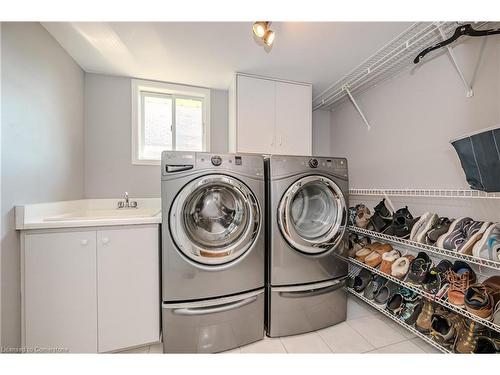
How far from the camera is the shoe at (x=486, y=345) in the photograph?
0.98m

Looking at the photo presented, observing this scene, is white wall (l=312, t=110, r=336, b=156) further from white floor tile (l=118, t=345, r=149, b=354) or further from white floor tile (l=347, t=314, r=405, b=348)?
white floor tile (l=118, t=345, r=149, b=354)

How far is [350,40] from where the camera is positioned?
1418 mm

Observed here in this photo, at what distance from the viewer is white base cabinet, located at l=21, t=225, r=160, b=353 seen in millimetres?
1050

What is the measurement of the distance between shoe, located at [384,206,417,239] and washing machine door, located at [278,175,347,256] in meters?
0.34

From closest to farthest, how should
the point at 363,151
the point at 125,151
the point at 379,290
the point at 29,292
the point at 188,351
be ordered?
the point at 29,292 → the point at 188,351 → the point at 379,290 → the point at 125,151 → the point at 363,151

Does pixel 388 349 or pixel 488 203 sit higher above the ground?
pixel 488 203

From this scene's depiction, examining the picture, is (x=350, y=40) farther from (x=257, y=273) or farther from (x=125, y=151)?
(x=125, y=151)

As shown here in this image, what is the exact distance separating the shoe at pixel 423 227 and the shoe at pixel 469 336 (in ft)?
1.54

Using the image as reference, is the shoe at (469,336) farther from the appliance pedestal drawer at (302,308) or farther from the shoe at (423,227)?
the appliance pedestal drawer at (302,308)

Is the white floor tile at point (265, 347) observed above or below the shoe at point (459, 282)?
below

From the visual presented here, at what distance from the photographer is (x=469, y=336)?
3.43ft

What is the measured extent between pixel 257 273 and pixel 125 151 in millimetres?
1760

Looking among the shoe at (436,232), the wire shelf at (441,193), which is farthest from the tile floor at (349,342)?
the wire shelf at (441,193)

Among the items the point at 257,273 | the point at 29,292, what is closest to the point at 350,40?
the point at 257,273
